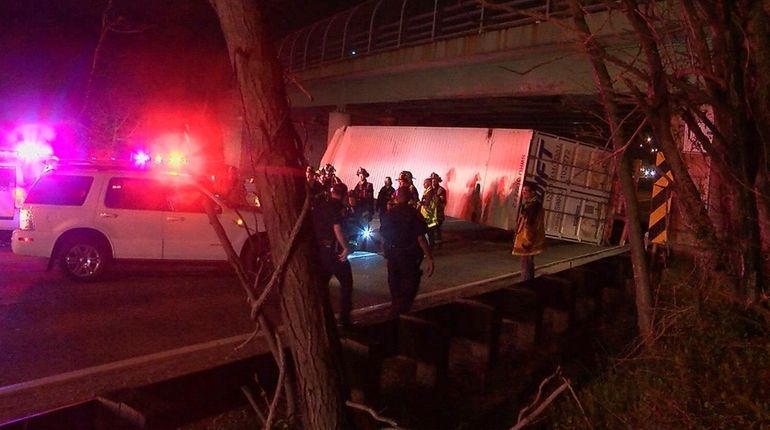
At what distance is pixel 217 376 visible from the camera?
348 cm

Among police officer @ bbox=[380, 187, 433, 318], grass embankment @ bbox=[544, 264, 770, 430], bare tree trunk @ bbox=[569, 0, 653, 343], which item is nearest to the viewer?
grass embankment @ bbox=[544, 264, 770, 430]

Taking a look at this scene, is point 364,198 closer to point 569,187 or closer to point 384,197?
point 384,197

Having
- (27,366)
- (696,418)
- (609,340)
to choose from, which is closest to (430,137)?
(609,340)

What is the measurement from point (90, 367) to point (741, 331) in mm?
5454

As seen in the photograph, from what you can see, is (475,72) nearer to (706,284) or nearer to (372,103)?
(372,103)

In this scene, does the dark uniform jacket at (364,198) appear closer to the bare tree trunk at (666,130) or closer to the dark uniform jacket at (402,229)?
the dark uniform jacket at (402,229)

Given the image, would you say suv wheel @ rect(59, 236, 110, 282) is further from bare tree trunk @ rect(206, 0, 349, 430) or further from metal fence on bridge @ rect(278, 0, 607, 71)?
bare tree trunk @ rect(206, 0, 349, 430)

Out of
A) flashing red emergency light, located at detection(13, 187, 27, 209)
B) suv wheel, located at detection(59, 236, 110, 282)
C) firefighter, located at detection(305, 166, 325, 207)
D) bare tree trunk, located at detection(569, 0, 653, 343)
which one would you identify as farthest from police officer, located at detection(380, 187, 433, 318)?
flashing red emergency light, located at detection(13, 187, 27, 209)

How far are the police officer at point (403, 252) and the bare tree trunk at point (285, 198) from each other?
4.69 meters

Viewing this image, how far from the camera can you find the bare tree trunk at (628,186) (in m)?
4.94

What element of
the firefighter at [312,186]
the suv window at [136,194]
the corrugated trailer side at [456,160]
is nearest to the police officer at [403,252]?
the firefighter at [312,186]

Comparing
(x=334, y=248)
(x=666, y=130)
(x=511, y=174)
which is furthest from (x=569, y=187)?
(x=666, y=130)

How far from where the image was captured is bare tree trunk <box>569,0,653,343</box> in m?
4.94

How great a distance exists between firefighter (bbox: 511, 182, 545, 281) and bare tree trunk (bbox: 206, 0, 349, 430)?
23.9 feet
